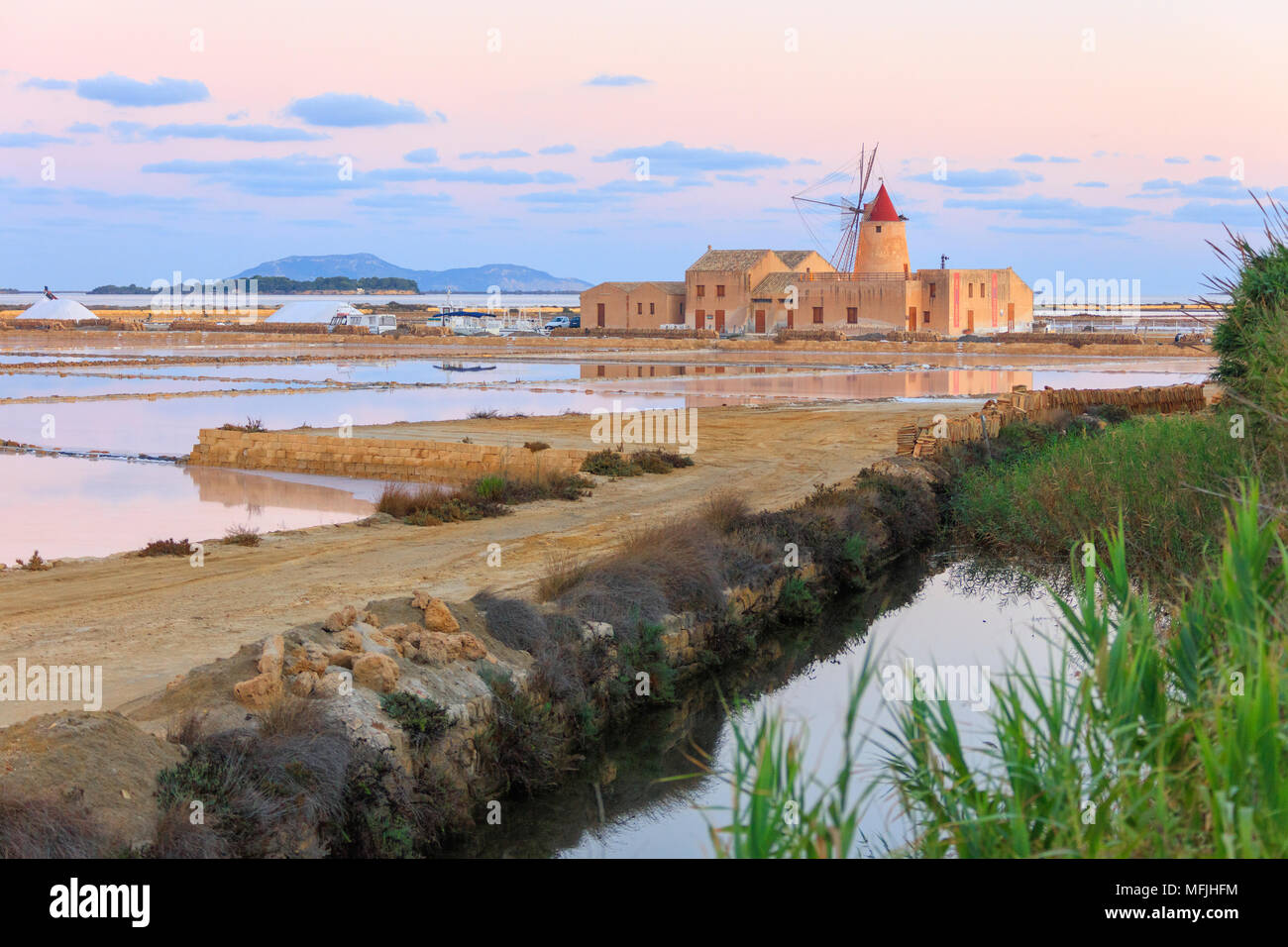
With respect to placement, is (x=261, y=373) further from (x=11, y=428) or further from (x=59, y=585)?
(x=59, y=585)

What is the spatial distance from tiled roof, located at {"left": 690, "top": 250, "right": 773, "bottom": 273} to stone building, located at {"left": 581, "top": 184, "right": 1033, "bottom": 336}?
5 centimetres

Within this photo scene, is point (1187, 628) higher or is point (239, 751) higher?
point (1187, 628)

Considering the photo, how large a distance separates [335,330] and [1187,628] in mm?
65797

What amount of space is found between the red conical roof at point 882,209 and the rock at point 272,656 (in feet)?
181

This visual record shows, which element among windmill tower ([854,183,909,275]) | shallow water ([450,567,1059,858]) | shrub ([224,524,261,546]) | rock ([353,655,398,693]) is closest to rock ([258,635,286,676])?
rock ([353,655,398,693])

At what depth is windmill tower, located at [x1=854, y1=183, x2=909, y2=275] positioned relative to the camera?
58156mm

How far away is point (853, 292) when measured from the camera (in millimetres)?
56406

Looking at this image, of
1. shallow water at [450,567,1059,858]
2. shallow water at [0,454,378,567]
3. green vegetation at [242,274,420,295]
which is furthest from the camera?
green vegetation at [242,274,420,295]

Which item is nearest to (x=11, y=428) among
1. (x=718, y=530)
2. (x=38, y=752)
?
(x=718, y=530)

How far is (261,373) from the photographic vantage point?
123 feet

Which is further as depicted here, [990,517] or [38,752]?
[990,517]

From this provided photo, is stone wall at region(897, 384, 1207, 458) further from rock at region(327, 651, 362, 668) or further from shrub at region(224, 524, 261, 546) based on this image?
rock at region(327, 651, 362, 668)
